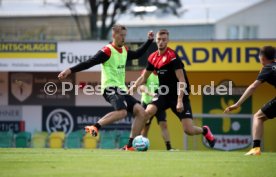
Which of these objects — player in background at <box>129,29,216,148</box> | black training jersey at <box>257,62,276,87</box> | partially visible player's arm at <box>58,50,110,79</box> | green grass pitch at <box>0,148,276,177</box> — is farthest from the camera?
player in background at <box>129,29,216,148</box>

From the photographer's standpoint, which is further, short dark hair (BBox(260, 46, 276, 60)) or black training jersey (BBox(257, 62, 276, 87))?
short dark hair (BBox(260, 46, 276, 60))

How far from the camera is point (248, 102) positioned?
23.7 meters

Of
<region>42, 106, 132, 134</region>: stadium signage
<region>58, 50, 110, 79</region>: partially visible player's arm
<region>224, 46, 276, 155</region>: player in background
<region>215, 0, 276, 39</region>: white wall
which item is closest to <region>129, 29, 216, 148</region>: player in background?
Result: <region>58, 50, 110, 79</region>: partially visible player's arm

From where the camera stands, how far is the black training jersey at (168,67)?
15.2 meters

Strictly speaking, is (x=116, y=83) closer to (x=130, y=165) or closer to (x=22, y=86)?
(x=130, y=165)

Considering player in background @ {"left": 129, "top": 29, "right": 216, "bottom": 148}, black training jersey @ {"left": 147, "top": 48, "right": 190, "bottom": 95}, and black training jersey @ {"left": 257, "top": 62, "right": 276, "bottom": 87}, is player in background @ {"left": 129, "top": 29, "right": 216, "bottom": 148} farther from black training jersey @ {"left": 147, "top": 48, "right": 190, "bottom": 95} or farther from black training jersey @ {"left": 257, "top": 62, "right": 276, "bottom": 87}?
black training jersey @ {"left": 257, "top": 62, "right": 276, "bottom": 87}

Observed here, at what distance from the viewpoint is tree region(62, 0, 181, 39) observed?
35375mm

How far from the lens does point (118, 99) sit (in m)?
14.9

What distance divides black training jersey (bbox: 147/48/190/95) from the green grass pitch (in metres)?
2.23

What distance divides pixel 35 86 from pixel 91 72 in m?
1.99

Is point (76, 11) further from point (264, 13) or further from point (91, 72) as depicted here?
point (91, 72)

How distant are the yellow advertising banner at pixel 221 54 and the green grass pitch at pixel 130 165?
8523 millimetres

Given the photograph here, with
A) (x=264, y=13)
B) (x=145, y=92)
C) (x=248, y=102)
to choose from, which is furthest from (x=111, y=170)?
(x=264, y=13)

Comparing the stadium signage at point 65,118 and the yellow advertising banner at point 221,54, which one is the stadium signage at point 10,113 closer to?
the stadium signage at point 65,118
